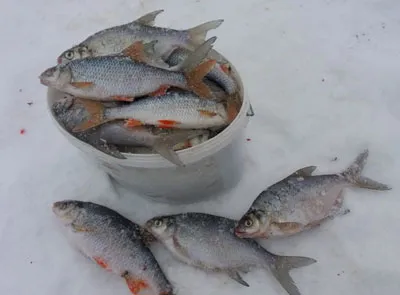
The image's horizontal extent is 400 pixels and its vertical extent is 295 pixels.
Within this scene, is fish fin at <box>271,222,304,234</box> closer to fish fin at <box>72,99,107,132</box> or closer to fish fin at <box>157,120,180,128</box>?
fish fin at <box>157,120,180,128</box>

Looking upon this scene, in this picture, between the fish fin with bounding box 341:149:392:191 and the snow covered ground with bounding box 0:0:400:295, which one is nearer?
the snow covered ground with bounding box 0:0:400:295

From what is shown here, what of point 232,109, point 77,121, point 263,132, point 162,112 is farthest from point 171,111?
point 263,132

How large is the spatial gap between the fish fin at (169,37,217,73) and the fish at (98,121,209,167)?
0.75ft

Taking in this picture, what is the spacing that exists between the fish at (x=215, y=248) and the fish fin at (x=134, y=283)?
0.17 metres

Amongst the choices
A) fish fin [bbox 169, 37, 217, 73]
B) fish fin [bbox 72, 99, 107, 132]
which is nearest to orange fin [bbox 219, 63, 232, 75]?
fish fin [bbox 169, 37, 217, 73]

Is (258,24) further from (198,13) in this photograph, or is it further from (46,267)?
(46,267)

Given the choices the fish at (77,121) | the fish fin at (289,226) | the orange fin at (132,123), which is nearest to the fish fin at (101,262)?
the fish at (77,121)

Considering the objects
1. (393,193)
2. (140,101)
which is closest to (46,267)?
(140,101)

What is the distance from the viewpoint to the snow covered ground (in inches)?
79.0

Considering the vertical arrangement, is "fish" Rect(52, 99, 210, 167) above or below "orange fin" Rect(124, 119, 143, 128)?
below

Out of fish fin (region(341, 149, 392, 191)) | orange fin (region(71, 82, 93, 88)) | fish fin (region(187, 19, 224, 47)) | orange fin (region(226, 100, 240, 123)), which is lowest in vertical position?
fish fin (region(341, 149, 392, 191))

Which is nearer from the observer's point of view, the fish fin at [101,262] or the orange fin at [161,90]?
the orange fin at [161,90]

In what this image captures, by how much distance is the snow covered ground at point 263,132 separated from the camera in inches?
79.0

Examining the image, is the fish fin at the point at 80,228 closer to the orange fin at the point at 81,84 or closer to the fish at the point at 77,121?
the fish at the point at 77,121
